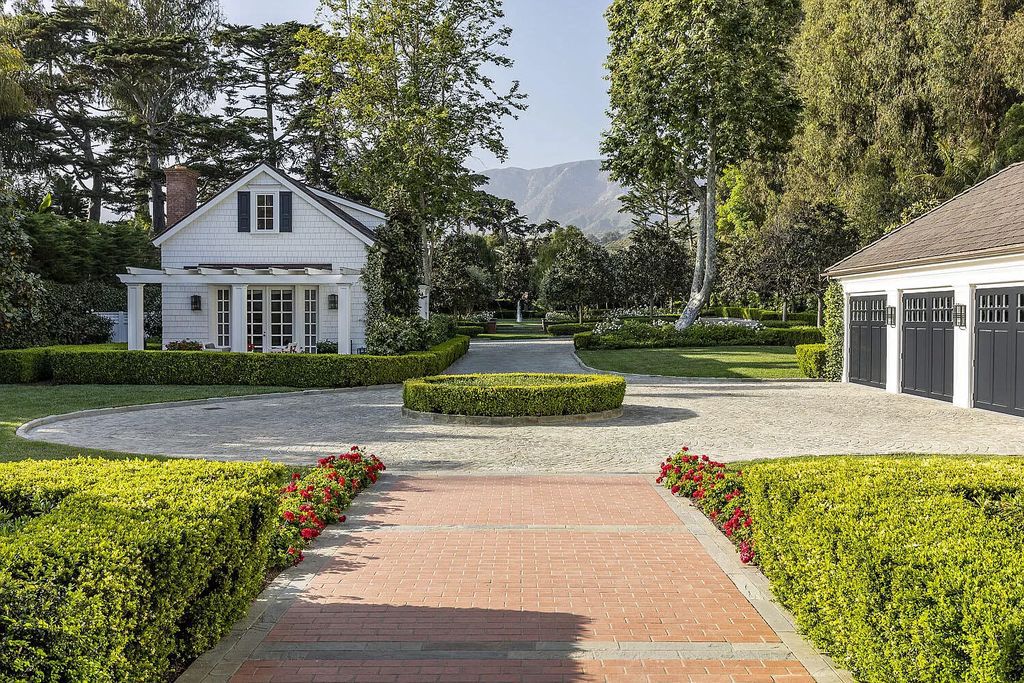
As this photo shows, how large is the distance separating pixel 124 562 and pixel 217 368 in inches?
816

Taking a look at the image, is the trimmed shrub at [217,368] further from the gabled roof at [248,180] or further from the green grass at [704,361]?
the green grass at [704,361]

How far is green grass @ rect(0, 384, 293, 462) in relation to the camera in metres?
12.1

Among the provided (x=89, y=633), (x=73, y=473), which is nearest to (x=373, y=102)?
(x=73, y=473)

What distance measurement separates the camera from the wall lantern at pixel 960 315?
1839 cm

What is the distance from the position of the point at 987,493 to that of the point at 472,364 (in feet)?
86.7

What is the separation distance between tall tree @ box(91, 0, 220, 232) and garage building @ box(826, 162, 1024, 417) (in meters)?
38.8

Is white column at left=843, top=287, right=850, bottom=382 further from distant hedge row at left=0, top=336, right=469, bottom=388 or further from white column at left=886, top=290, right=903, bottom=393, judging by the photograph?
distant hedge row at left=0, top=336, right=469, bottom=388

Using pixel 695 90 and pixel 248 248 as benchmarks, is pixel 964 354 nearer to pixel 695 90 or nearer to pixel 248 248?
pixel 695 90

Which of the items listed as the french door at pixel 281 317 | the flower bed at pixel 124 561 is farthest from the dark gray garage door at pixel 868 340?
the flower bed at pixel 124 561

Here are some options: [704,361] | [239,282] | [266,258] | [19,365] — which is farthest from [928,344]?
[19,365]

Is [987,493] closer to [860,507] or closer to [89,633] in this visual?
[860,507]

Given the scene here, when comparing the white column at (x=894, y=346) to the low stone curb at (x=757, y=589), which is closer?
the low stone curb at (x=757, y=589)

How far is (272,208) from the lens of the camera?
29.7 metres

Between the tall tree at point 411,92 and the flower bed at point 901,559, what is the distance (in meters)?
31.0
